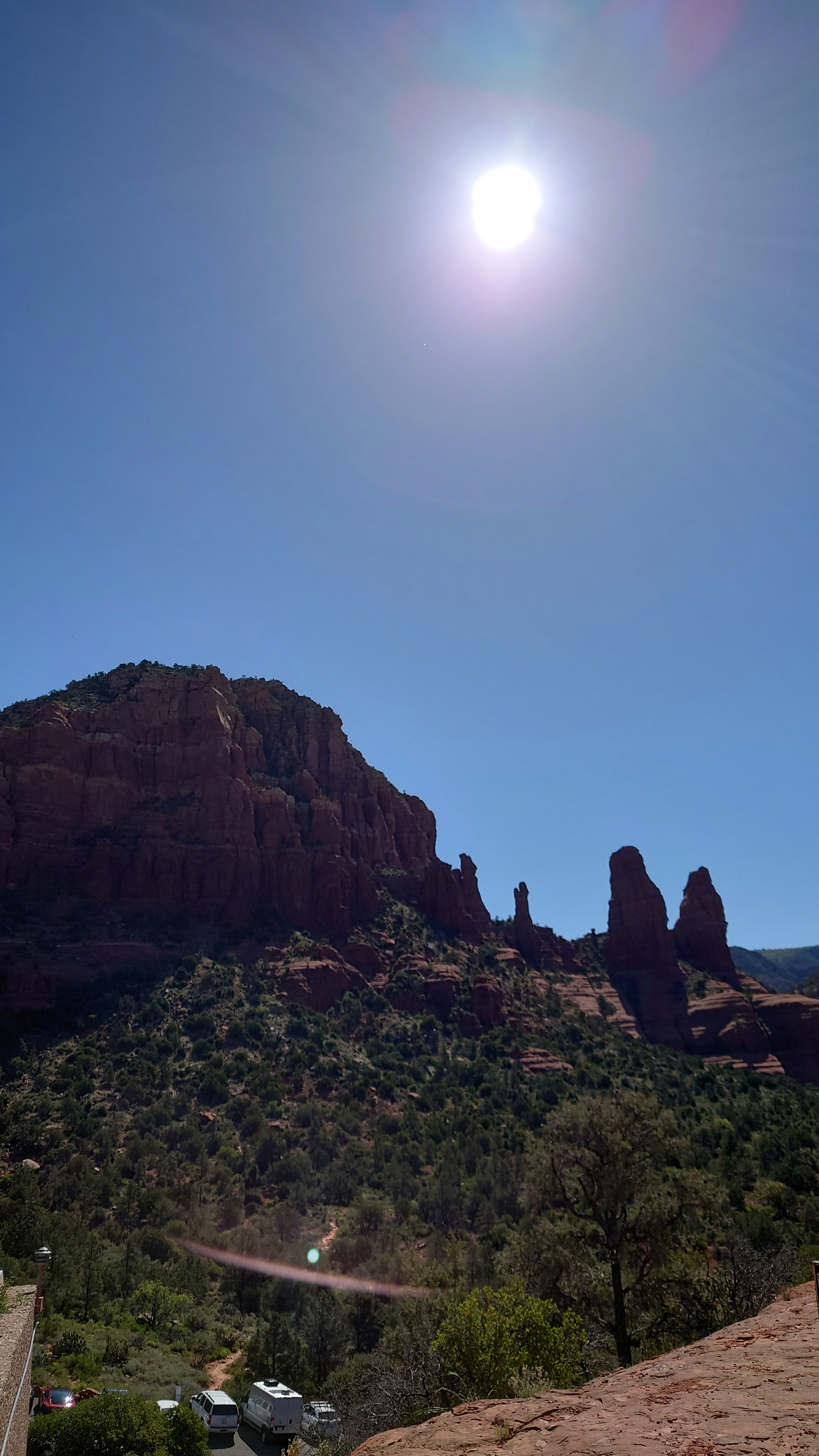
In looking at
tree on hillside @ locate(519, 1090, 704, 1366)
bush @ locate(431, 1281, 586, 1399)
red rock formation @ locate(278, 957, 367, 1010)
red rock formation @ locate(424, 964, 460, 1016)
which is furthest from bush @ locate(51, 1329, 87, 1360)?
red rock formation @ locate(424, 964, 460, 1016)

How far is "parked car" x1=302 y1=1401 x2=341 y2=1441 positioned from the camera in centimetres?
1756

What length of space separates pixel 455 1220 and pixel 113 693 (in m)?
61.5

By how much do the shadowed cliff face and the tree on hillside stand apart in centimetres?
5233

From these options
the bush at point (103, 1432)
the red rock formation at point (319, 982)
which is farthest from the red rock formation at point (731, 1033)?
the bush at point (103, 1432)

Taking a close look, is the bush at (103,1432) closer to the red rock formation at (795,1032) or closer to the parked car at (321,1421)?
the parked car at (321,1421)

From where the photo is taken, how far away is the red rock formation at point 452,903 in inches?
3378

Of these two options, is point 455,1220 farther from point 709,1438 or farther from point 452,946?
point 452,946

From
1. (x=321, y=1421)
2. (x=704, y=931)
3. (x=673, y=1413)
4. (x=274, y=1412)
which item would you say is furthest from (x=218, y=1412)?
(x=704, y=931)

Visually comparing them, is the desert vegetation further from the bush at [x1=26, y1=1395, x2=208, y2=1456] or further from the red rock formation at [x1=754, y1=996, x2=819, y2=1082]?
the red rock formation at [x1=754, y1=996, x2=819, y2=1082]

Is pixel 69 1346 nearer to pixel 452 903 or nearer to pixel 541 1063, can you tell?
pixel 541 1063

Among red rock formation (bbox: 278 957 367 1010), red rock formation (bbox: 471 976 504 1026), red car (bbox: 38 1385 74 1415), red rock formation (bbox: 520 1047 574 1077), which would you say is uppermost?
red rock formation (bbox: 278 957 367 1010)

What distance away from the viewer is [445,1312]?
1900 centimetres

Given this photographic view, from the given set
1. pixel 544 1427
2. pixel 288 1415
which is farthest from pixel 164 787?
pixel 544 1427

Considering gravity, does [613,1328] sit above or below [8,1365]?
below
